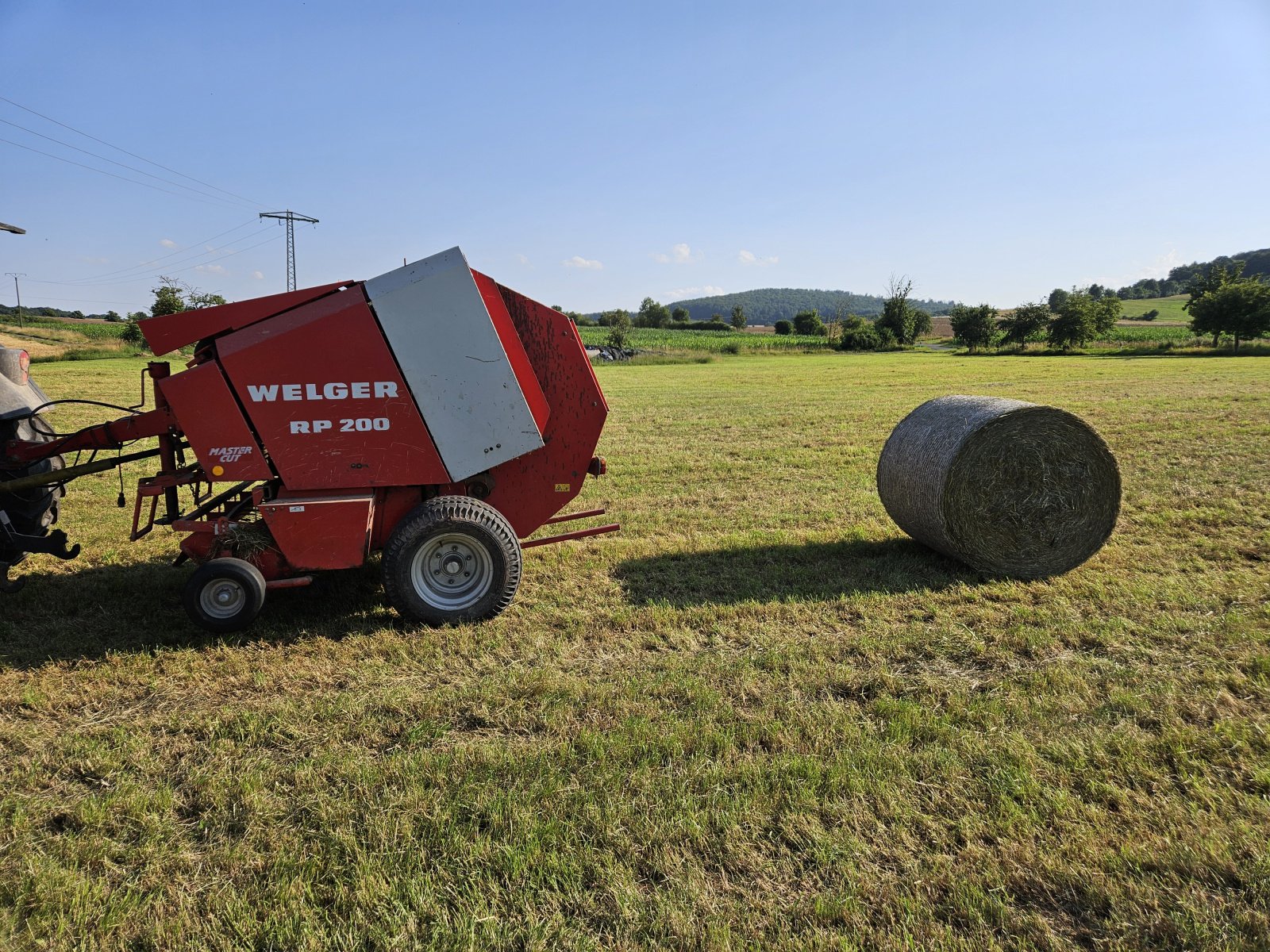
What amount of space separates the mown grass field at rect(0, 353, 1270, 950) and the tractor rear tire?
0.50 meters

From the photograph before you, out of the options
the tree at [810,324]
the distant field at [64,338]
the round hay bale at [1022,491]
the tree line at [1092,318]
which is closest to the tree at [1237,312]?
the tree line at [1092,318]

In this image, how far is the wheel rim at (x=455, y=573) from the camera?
4.92 metres

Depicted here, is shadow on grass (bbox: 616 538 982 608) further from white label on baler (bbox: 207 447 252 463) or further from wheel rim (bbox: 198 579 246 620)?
white label on baler (bbox: 207 447 252 463)

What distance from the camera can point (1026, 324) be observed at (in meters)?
63.7

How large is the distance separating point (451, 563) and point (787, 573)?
260 centimetres

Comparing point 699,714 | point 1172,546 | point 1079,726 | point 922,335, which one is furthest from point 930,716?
point 922,335

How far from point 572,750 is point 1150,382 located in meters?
26.5

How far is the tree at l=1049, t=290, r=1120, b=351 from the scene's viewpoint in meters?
58.3

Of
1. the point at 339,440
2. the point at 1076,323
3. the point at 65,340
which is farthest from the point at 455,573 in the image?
the point at 1076,323

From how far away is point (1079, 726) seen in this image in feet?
11.6

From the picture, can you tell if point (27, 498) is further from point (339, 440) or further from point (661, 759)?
point (661, 759)

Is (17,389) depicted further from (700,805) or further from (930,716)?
(930,716)

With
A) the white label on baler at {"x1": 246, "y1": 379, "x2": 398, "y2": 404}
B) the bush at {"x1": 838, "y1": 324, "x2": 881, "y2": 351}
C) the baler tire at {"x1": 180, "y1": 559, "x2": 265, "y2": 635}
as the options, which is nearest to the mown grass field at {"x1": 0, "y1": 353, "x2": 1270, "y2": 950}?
the baler tire at {"x1": 180, "y1": 559, "x2": 265, "y2": 635}

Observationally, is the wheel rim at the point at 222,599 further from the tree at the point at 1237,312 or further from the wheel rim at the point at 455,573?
the tree at the point at 1237,312
